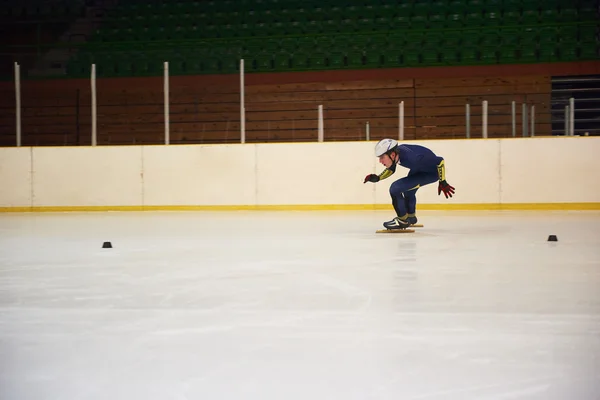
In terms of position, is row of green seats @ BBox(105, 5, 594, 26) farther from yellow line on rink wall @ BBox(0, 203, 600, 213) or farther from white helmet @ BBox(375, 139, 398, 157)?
white helmet @ BBox(375, 139, 398, 157)

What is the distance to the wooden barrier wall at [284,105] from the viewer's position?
15039mm

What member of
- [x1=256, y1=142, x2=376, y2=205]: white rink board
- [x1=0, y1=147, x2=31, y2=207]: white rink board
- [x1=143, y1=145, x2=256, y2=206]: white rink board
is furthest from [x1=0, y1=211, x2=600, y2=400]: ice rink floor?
[x1=0, y1=147, x2=31, y2=207]: white rink board

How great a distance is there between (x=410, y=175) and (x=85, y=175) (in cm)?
708

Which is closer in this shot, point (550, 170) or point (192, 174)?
point (550, 170)

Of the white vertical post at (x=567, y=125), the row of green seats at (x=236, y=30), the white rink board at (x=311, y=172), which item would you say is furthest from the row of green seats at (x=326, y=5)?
the white rink board at (x=311, y=172)

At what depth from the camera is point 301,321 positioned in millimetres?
3381

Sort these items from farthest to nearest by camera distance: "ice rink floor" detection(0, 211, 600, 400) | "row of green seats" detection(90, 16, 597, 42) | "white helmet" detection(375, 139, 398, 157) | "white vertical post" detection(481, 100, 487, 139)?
"row of green seats" detection(90, 16, 597, 42) → "white vertical post" detection(481, 100, 487, 139) → "white helmet" detection(375, 139, 398, 157) → "ice rink floor" detection(0, 211, 600, 400)

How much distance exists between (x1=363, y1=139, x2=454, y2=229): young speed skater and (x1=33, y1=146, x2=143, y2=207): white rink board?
628 cm

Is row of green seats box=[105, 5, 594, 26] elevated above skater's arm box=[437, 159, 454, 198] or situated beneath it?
elevated above

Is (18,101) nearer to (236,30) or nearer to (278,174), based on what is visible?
(278,174)

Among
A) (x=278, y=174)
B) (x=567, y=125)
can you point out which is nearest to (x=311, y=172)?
(x=278, y=174)

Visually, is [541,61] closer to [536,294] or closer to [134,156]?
[134,156]

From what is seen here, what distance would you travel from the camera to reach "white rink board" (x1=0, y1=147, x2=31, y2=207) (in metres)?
13.8

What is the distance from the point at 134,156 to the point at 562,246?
28.7 ft
